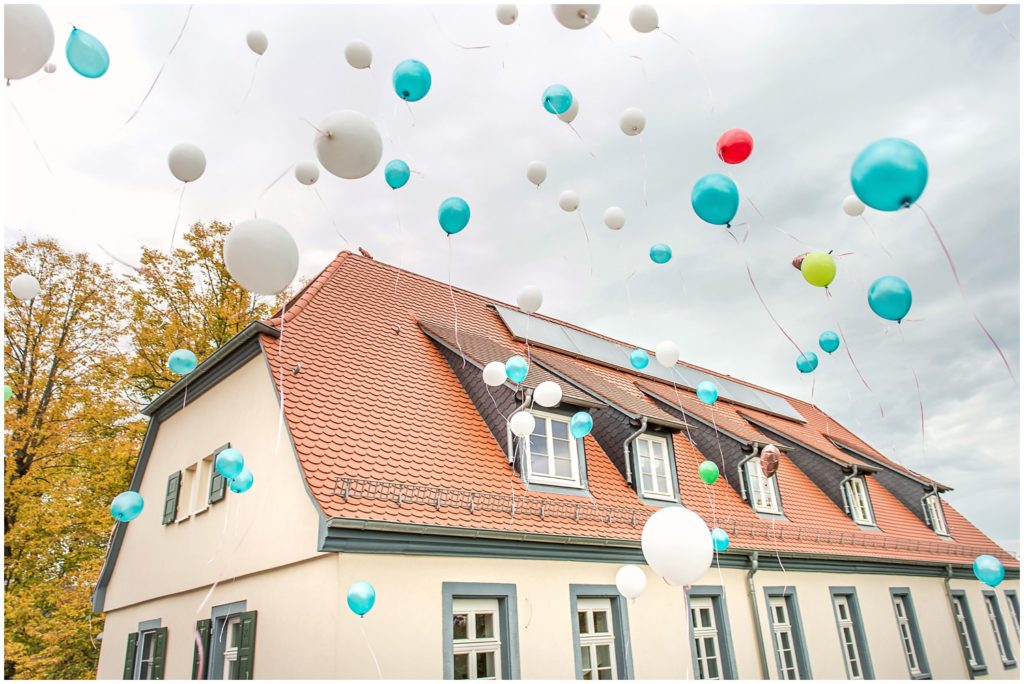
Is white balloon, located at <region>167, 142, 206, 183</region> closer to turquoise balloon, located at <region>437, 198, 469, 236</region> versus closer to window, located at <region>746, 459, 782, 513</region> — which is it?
turquoise balloon, located at <region>437, 198, 469, 236</region>

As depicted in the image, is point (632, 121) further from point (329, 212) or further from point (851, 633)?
point (851, 633)

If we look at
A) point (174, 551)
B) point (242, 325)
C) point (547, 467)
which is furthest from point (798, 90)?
point (242, 325)

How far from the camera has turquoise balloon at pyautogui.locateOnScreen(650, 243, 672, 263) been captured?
20.6 feet

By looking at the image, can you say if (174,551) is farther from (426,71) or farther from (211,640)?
(426,71)

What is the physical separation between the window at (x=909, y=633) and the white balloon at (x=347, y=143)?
41.2 feet

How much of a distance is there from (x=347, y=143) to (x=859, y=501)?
523 inches

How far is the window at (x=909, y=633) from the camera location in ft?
39.2

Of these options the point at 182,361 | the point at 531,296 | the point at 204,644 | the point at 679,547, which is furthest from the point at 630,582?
the point at 204,644

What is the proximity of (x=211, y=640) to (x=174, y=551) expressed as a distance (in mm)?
1916

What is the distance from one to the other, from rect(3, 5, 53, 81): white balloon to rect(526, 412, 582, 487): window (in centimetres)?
608

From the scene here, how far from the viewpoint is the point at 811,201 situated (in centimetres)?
562

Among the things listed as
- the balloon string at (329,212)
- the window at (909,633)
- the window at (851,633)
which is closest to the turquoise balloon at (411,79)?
the balloon string at (329,212)

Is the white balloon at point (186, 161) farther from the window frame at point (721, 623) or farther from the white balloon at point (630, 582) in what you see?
the window frame at point (721, 623)

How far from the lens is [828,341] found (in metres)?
7.10
